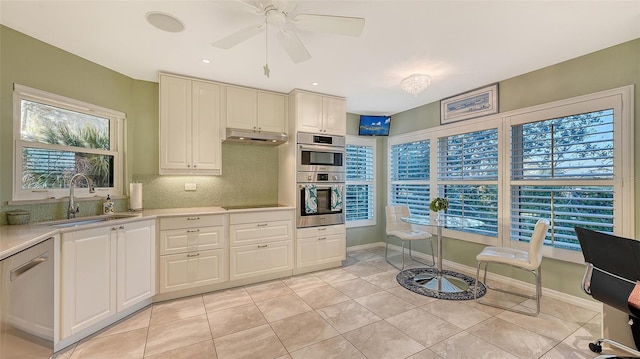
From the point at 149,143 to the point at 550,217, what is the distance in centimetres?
486

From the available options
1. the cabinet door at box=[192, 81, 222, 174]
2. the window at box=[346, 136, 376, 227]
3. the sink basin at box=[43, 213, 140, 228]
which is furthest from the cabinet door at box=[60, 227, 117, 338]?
the window at box=[346, 136, 376, 227]

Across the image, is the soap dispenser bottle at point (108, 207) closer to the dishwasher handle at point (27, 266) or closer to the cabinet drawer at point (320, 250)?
the dishwasher handle at point (27, 266)

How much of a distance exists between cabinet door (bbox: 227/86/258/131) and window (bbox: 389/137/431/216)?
2.66 m

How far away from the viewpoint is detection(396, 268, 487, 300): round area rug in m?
2.97

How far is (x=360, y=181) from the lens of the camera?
16.2ft

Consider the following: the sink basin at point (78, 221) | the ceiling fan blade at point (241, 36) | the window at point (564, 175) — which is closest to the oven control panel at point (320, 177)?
the ceiling fan blade at point (241, 36)

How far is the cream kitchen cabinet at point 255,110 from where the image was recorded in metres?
3.48

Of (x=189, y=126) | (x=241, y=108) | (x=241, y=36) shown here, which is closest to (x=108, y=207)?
(x=189, y=126)

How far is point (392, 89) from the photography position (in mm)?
3658

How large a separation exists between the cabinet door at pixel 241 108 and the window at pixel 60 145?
1.29 meters

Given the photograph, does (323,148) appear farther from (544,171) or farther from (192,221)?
(544,171)

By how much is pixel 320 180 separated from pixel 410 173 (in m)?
1.79

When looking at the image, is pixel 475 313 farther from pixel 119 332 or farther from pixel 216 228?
pixel 119 332

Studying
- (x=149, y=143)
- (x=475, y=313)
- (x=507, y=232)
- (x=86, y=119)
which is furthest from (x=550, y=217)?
(x=86, y=119)
